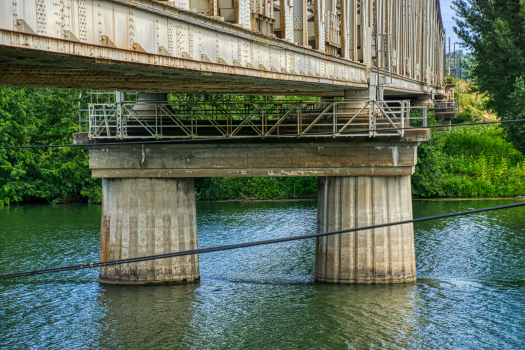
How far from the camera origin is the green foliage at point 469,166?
5238cm

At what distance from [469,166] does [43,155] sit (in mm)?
35773

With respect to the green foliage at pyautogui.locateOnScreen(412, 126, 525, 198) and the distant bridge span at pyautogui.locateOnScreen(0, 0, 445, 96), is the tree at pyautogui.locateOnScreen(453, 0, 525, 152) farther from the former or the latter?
the distant bridge span at pyautogui.locateOnScreen(0, 0, 445, 96)

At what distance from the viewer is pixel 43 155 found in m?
57.1

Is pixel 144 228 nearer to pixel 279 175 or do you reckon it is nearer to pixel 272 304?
pixel 279 175

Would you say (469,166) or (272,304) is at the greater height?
(469,166)

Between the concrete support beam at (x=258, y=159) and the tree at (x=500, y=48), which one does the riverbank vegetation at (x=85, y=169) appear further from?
the concrete support beam at (x=258, y=159)

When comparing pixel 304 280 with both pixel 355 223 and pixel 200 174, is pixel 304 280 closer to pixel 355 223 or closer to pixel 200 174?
Answer: pixel 355 223

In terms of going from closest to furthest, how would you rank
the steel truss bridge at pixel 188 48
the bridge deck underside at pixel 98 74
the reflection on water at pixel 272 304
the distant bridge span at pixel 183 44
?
1. the distant bridge span at pixel 183 44
2. the steel truss bridge at pixel 188 48
3. the bridge deck underside at pixel 98 74
4. the reflection on water at pixel 272 304

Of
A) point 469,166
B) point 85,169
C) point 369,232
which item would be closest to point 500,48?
point 469,166

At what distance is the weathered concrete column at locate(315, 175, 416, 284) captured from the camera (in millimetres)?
22938

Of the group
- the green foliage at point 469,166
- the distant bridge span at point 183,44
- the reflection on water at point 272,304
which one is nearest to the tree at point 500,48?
the green foliage at point 469,166

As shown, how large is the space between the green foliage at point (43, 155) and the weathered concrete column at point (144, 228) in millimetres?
30843

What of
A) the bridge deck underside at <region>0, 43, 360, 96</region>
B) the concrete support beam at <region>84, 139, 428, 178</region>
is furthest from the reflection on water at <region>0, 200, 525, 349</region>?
the bridge deck underside at <region>0, 43, 360, 96</region>

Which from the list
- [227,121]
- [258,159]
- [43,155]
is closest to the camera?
[227,121]
